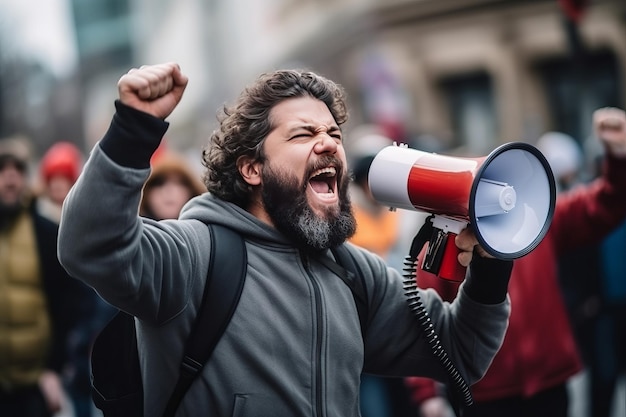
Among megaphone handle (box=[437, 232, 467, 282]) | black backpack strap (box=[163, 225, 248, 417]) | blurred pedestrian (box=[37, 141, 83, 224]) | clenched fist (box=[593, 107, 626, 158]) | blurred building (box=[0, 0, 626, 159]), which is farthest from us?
blurred building (box=[0, 0, 626, 159])

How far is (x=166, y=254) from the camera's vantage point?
242 centimetres

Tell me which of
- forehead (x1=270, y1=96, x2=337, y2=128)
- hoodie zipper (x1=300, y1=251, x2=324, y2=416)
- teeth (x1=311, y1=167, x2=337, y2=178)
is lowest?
hoodie zipper (x1=300, y1=251, x2=324, y2=416)

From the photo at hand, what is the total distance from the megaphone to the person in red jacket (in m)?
1.24

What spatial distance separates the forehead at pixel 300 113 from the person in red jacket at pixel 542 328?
4.53 feet

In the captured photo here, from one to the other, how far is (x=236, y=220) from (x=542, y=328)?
1.94 m

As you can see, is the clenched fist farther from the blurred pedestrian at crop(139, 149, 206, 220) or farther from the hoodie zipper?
the blurred pedestrian at crop(139, 149, 206, 220)

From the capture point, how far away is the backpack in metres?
2.52

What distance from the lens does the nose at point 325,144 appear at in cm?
273

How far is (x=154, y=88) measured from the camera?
2289 millimetres

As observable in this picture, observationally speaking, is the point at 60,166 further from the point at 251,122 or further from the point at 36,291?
the point at 251,122

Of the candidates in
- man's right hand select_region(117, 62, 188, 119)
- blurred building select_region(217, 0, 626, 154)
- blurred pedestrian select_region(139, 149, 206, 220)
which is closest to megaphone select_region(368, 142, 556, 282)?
man's right hand select_region(117, 62, 188, 119)

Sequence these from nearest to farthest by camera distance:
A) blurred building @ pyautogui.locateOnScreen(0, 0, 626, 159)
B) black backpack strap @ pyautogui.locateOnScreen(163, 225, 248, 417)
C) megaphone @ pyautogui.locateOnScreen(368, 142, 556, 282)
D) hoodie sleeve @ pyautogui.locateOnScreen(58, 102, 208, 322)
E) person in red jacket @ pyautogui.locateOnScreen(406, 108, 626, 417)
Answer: hoodie sleeve @ pyautogui.locateOnScreen(58, 102, 208, 322), black backpack strap @ pyautogui.locateOnScreen(163, 225, 248, 417), megaphone @ pyautogui.locateOnScreen(368, 142, 556, 282), person in red jacket @ pyautogui.locateOnScreen(406, 108, 626, 417), blurred building @ pyautogui.locateOnScreen(0, 0, 626, 159)

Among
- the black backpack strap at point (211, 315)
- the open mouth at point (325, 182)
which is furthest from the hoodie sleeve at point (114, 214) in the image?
the open mouth at point (325, 182)

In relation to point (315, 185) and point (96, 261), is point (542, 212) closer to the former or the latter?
point (315, 185)
